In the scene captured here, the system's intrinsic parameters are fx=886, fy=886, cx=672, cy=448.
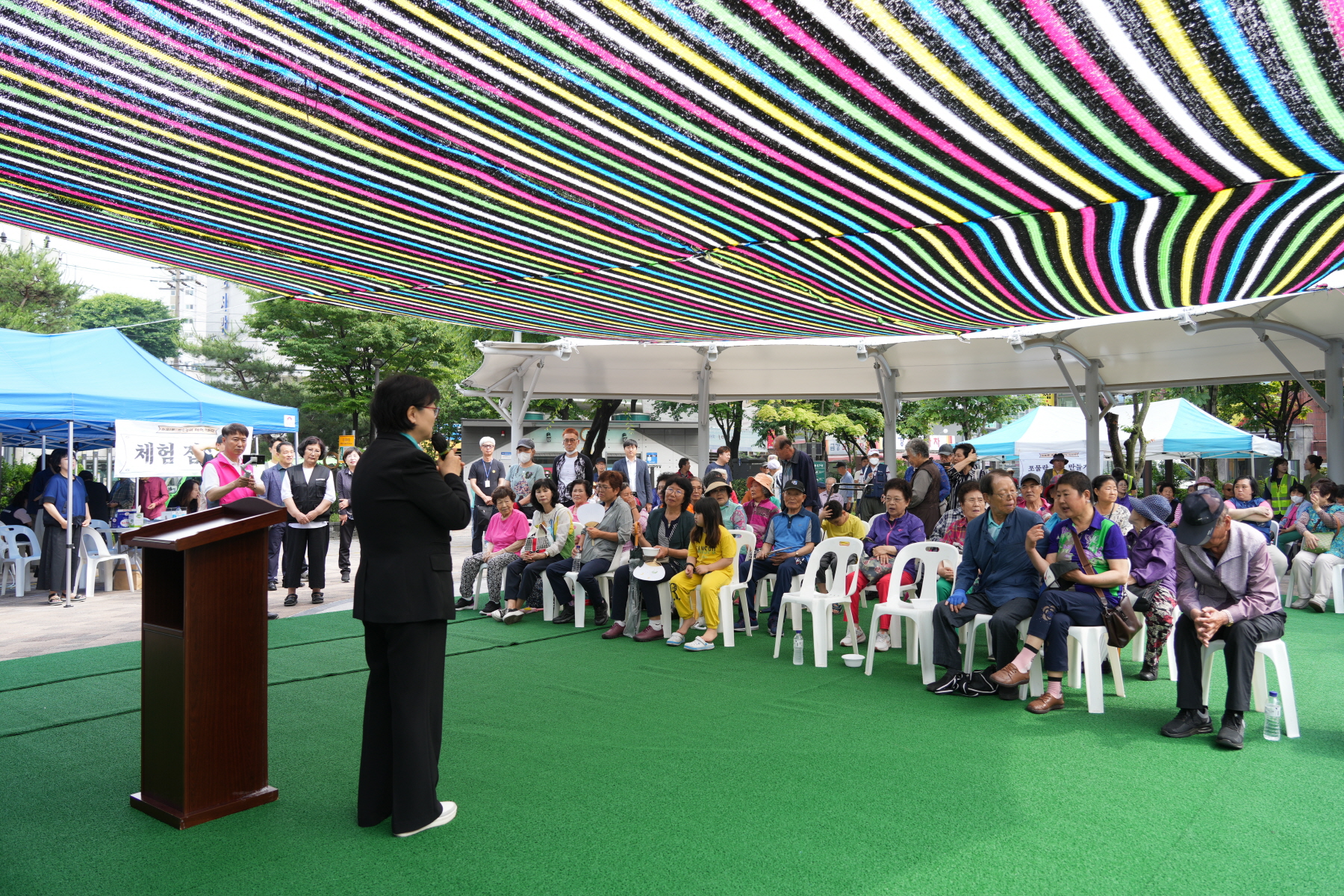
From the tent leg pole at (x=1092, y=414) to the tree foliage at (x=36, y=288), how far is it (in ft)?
94.3

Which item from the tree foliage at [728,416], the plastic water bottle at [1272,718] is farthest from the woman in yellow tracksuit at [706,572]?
the tree foliage at [728,416]

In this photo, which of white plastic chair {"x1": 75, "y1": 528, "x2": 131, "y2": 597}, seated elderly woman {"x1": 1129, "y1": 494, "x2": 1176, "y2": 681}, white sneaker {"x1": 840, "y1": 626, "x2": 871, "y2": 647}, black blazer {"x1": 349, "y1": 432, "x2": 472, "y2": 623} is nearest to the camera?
black blazer {"x1": 349, "y1": 432, "x2": 472, "y2": 623}

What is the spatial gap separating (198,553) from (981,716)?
3.68 m

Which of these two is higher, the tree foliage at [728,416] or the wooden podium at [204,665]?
the tree foliage at [728,416]

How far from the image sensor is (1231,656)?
4.09m

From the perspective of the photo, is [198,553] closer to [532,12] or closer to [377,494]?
[377,494]

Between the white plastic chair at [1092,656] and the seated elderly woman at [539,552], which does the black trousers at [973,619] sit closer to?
the white plastic chair at [1092,656]

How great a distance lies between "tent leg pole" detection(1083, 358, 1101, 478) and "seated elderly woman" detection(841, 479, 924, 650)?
6.45m

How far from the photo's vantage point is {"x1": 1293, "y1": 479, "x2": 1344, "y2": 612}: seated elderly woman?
8.04 meters

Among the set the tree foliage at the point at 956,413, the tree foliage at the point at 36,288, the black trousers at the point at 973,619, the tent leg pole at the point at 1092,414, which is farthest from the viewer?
the tree foliage at the point at 36,288

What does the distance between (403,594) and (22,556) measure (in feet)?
29.4

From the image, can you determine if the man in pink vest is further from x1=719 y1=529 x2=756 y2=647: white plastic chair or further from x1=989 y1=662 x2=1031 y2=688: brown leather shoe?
x1=989 y1=662 x2=1031 y2=688: brown leather shoe

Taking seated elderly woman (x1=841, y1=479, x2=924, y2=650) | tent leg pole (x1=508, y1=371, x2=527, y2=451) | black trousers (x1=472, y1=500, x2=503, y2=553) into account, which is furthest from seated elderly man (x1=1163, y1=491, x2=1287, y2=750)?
tent leg pole (x1=508, y1=371, x2=527, y2=451)

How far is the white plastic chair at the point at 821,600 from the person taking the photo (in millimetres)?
5895
